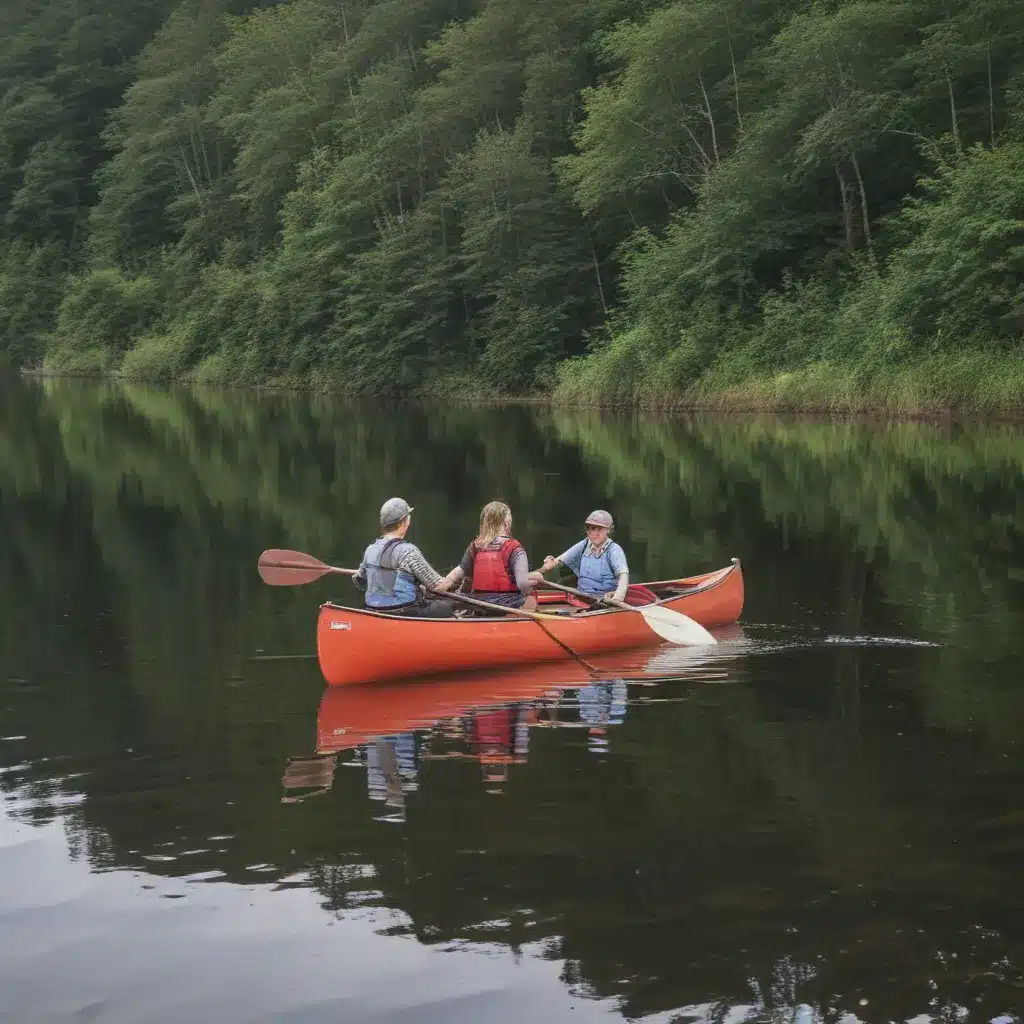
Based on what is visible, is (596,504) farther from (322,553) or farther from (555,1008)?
(555,1008)

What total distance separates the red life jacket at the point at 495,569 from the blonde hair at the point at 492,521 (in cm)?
9

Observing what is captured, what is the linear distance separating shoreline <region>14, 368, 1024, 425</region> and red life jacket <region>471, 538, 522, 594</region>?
19.9 metres

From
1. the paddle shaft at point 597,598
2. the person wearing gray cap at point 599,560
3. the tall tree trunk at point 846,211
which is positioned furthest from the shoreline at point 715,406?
the paddle shaft at point 597,598

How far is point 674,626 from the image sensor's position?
453 inches

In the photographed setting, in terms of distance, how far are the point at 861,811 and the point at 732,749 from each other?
1.26 m

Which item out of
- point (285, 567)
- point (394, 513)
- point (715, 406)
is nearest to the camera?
point (394, 513)

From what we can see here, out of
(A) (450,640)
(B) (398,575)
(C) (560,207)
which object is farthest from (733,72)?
(A) (450,640)

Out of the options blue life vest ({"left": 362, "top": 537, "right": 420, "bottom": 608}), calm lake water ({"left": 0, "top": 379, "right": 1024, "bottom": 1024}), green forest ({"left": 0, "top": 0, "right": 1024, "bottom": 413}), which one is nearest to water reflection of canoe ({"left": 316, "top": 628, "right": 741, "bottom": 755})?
calm lake water ({"left": 0, "top": 379, "right": 1024, "bottom": 1024})

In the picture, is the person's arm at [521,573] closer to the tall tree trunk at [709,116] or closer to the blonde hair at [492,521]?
the blonde hair at [492,521]

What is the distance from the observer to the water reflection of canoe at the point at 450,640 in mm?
9945

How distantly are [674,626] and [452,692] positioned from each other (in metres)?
2.28

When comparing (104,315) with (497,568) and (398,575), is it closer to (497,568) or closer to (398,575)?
(497,568)

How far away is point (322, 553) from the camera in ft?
52.6

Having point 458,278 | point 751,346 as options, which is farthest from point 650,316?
point 458,278
